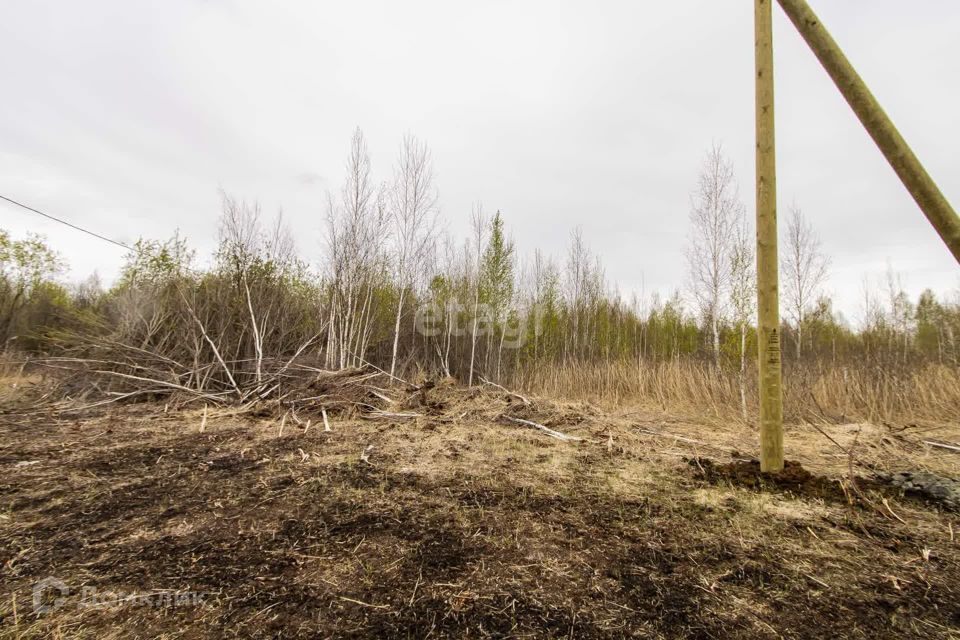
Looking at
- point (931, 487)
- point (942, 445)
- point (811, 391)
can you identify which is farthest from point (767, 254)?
point (811, 391)

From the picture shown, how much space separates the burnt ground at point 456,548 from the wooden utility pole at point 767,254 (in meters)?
0.42

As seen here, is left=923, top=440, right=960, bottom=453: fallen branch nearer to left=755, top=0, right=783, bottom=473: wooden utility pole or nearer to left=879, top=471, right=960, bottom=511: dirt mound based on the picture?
left=879, top=471, right=960, bottom=511: dirt mound

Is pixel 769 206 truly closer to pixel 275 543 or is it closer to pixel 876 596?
pixel 876 596

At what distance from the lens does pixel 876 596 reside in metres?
1.80

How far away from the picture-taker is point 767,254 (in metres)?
3.20

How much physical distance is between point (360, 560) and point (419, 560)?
0.32m

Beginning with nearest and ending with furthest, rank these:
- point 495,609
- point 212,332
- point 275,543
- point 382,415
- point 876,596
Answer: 1. point 495,609
2. point 876,596
3. point 275,543
4. point 382,415
5. point 212,332

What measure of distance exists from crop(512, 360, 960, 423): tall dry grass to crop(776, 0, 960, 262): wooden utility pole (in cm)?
542

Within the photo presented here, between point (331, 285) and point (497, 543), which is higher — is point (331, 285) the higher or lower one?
the higher one

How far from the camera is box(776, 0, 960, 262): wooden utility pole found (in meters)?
1.98

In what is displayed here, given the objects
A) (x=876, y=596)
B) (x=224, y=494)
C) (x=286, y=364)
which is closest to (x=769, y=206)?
(x=876, y=596)

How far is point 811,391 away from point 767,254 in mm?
6154

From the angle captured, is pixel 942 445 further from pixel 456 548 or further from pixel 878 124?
pixel 456 548

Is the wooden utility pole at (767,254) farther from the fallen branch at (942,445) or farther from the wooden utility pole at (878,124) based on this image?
the fallen branch at (942,445)
